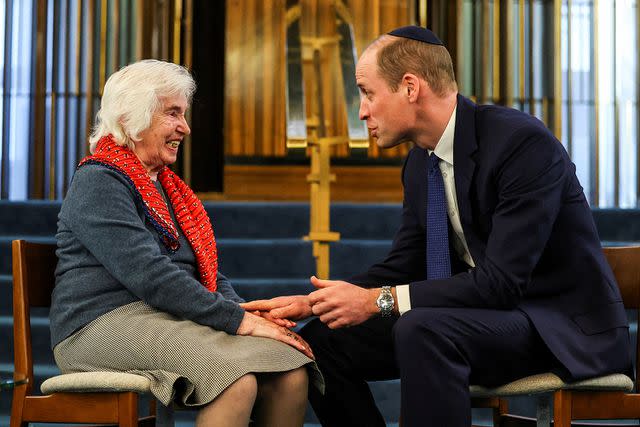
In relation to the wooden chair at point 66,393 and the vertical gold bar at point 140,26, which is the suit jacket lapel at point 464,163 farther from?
the vertical gold bar at point 140,26

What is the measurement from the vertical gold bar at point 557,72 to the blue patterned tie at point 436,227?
4778 mm

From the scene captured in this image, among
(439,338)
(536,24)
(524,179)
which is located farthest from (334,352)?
(536,24)

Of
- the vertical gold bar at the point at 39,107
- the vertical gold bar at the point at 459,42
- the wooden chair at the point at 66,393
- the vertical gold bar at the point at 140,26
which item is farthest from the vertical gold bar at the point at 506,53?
the wooden chair at the point at 66,393

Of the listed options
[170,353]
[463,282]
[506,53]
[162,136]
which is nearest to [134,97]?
[162,136]

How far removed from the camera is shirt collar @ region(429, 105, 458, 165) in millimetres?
2566

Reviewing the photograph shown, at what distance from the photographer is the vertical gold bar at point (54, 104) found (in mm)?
6883

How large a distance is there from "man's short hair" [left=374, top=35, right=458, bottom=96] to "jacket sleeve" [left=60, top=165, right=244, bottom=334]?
0.73m

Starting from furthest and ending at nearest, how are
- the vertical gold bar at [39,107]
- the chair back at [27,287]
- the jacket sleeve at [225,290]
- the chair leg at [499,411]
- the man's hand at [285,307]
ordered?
the vertical gold bar at [39,107] → the chair leg at [499,411] → the jacket sleeve at [225,290] → the man's hand at [285,307] → the chair back at [27,287]

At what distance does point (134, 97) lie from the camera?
2.63 meters

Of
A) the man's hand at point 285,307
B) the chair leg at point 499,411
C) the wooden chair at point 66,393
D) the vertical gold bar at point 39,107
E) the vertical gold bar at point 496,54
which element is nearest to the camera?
the wooden chair at point 66,393

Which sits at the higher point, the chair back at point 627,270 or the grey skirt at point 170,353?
the chair back at point 627,270

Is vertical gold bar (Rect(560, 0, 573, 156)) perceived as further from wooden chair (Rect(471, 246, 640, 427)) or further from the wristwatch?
the wristwatch

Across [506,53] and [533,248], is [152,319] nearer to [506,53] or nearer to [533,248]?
[533,248]

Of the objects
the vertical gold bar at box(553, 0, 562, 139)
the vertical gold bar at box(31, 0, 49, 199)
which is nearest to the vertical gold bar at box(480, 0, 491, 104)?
the vertical gold bar at box(553, 0, 562, 139)
